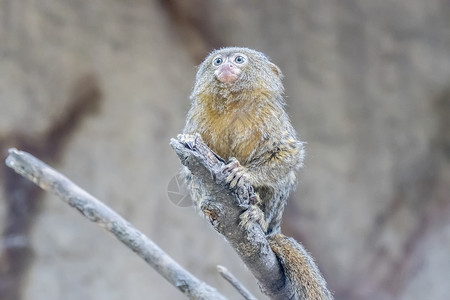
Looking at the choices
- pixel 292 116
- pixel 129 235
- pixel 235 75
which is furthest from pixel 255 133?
pixel 292 116

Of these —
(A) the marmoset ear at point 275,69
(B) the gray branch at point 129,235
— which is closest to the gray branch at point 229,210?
(B) the gray branch at point 129,235

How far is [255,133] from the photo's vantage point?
283 centimetres

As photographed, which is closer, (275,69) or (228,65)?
(228,65)

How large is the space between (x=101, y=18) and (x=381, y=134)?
2994 mm

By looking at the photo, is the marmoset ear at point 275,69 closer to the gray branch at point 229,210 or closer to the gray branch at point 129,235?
the gray branch at point 229,210

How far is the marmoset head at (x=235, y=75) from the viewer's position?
2.85m

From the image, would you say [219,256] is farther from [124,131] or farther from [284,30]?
[284,30]

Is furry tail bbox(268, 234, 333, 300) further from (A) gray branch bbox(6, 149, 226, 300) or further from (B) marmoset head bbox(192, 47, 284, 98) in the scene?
(B) marmoset head bbox(192, 47, 284, 98)

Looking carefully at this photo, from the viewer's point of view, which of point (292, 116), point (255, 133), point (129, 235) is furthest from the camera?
point (292, 116)

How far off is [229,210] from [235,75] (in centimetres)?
75

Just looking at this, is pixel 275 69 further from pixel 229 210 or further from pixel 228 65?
pixel 229 210

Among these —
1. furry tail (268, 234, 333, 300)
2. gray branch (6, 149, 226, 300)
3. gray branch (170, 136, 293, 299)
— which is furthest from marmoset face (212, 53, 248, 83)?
gray branch (6, 149, 226, 300)

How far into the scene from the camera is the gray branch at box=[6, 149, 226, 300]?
10.4ft

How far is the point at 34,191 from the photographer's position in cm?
514
